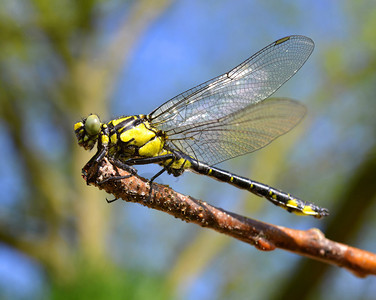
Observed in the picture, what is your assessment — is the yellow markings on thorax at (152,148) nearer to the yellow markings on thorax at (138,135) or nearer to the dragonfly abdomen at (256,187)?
the yellow markings on thorax at (138,135)

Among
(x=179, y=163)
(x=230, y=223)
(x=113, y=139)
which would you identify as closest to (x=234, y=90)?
(x=179, y=163)

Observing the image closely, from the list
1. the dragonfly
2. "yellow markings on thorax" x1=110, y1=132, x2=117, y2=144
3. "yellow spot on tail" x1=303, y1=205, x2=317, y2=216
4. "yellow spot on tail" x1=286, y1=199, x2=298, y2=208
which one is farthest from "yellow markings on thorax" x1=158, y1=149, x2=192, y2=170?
"yellow spot on tail" x1=303, y1=205, x2=317, y2=216

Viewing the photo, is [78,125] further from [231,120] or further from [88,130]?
[231,120]

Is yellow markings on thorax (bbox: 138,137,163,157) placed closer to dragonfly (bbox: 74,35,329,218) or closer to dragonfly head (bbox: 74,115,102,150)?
dragonfly (bbox: 74,35,329,218)

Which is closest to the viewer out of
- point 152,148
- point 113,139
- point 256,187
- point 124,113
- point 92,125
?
point 92,125

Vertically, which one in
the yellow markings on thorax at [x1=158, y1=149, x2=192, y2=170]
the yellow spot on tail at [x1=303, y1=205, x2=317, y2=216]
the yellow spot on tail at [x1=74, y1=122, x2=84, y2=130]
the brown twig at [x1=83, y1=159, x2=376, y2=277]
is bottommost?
the brown twig at [x1=83, y1=159, x2=376, y2=277]

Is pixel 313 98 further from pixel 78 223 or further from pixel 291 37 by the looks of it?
pixel 291 37

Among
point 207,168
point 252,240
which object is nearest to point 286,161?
point 207,168
